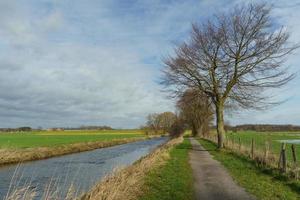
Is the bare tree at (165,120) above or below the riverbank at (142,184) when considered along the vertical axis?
above

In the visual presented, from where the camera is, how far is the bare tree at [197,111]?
118 feet

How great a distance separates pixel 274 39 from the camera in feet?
104

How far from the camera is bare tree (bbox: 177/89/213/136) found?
36.0 meters

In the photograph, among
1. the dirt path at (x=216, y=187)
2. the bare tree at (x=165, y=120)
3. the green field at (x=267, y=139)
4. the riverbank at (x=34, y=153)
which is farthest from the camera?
the bare tree at (x=165, y=120)

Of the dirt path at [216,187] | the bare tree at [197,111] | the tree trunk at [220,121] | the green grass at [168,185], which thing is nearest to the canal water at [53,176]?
the green grass at [168,185]

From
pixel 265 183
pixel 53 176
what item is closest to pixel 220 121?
pixel 53 176

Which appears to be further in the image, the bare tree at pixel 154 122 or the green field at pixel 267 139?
the bare tree at pixel 154 122

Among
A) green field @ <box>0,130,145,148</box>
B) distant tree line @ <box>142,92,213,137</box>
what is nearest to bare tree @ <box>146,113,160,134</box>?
distant tree line @ <box>142,92,213,137</box>

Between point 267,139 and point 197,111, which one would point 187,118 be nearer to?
point 197,111

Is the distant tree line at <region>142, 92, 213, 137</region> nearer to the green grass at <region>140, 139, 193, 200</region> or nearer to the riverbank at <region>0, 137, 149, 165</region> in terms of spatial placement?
the riverbank at <region>0, 137, 149, 165</region>

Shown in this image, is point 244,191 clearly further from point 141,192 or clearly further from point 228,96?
point 228,96

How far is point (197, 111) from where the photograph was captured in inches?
2810

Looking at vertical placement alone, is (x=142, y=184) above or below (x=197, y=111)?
below

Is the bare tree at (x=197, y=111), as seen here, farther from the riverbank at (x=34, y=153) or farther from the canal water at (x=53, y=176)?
the riverbank at (x=34, y=153)
